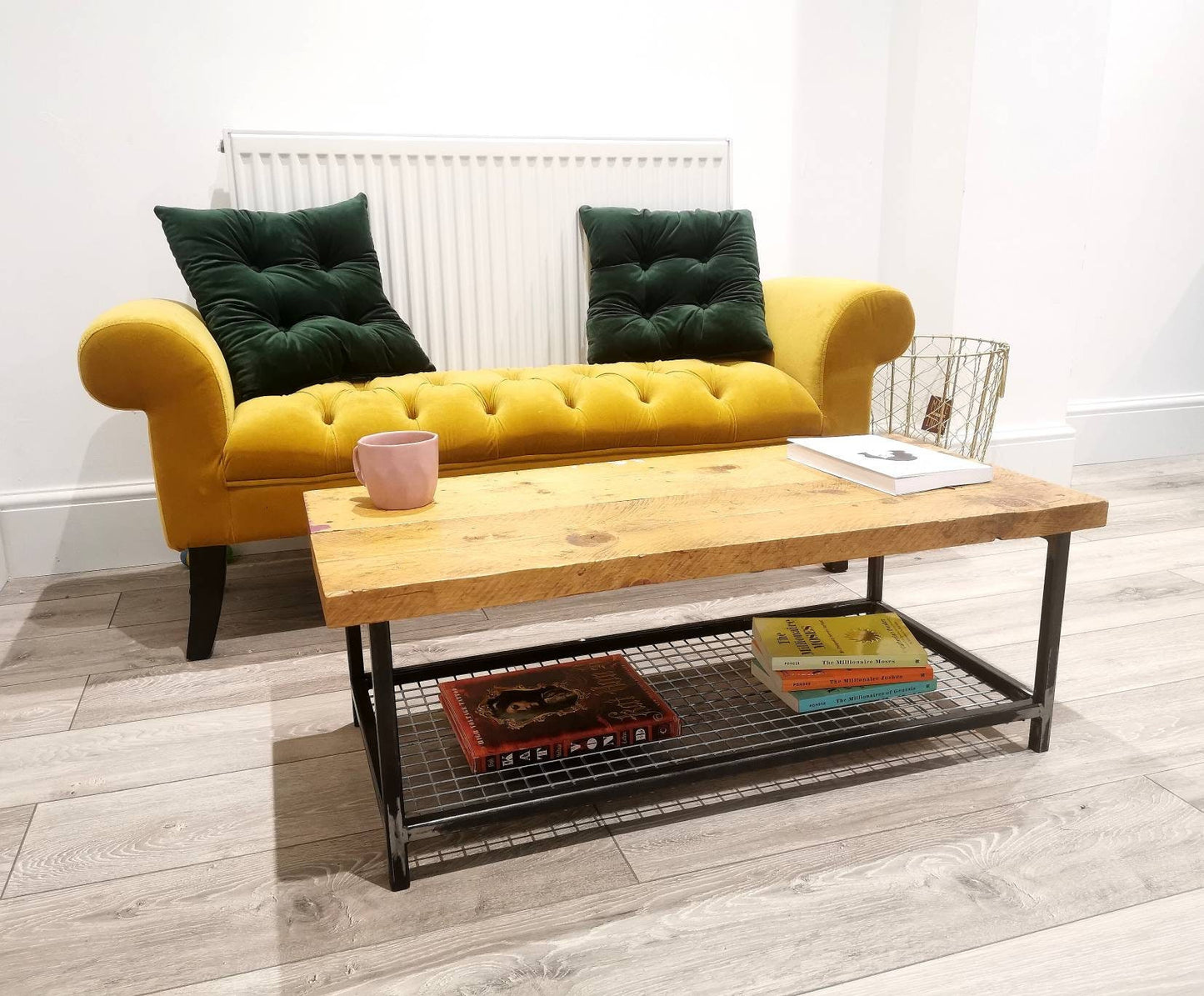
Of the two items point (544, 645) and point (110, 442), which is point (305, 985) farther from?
point (110, 442)

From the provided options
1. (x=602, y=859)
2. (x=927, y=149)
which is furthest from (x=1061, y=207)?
(x=602, y=859)

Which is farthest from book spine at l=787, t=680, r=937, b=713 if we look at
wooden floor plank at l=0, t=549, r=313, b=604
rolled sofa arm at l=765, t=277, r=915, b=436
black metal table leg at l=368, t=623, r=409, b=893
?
wooden floor plank at l=0, t=549, r=313, b=604

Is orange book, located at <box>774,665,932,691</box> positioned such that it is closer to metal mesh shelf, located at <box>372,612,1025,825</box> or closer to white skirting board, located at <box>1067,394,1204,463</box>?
metal mesh shelf, located at <box>372,612,1025,825</box>

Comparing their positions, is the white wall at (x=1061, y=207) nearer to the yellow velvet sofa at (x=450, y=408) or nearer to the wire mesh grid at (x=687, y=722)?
the yellow velvet sofa at (x=450, y=408)

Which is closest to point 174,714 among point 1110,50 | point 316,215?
point 316,215

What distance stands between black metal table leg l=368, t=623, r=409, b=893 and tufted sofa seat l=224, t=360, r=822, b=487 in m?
0.79

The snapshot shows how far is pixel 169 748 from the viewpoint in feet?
4.81

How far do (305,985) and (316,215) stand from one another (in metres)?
1.69

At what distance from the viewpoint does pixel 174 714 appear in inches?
62.0

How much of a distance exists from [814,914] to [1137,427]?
2.73m

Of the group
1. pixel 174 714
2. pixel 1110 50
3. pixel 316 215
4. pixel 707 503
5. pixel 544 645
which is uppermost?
pixel 1110 50

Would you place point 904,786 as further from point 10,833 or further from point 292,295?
point 292,295

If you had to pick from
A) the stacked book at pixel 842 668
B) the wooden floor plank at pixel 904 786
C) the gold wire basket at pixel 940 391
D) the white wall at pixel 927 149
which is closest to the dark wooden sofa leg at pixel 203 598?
the wooden floor plank at pixel 904 786

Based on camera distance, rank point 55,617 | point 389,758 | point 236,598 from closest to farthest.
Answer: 1. point 389,758
2. point 55,617
3. point 236,598
